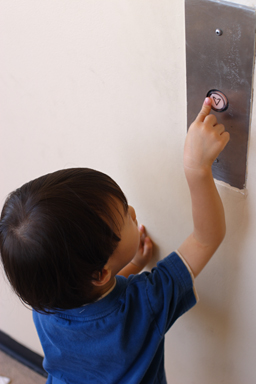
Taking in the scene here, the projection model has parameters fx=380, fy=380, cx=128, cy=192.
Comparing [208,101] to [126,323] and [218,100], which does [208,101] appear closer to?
[218,100]

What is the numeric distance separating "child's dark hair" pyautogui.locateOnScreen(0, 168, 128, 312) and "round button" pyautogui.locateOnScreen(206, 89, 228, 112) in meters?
0.17

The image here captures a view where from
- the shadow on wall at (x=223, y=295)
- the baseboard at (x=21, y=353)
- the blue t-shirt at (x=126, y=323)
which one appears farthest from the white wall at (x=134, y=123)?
the baseboard at (x=21, y=353)

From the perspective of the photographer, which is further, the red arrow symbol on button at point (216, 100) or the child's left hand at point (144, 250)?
the child's left hand at point (144, 250)

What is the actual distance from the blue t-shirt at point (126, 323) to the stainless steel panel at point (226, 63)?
0.18 meters

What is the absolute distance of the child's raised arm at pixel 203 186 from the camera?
468mm

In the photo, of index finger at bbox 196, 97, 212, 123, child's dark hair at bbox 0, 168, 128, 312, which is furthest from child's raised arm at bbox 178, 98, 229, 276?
child's dark hair at bbox 0, 168, 128, 312

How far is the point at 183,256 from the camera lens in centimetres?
56

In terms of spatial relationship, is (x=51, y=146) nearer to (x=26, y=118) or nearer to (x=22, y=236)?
(x=26, y=118)

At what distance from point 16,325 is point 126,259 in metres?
0.86

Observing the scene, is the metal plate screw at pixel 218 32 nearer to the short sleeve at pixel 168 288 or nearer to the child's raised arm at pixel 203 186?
the child's raised arm at pixel 203 186

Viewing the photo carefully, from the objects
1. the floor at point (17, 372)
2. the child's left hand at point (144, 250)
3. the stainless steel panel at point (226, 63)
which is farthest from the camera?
the floor at point (17, 372)

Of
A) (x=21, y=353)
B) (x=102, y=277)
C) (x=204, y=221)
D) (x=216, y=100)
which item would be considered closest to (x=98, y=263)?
(x=102, y=277)

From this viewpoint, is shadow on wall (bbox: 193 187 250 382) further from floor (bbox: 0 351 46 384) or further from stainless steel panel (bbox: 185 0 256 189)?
floor (bbox: 0 351 46 384)

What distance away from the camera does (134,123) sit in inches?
23.0
